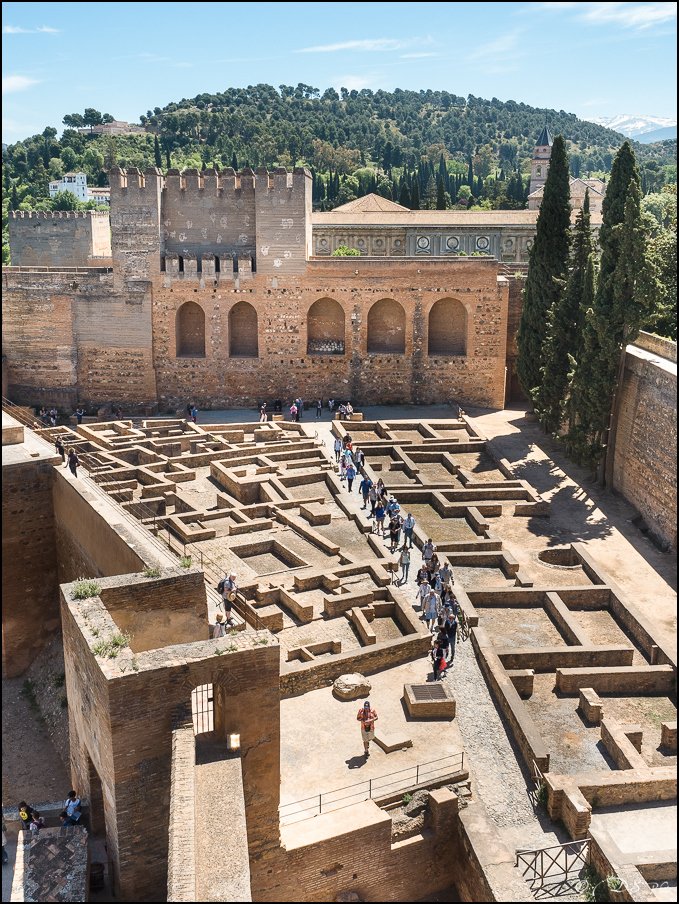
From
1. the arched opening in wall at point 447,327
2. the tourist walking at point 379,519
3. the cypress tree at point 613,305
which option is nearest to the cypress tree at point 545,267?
the arched opening in wall at point 447,327

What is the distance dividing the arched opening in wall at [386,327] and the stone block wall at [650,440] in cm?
1067

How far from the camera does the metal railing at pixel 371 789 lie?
11141 millimetres

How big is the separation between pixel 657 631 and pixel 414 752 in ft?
20.7

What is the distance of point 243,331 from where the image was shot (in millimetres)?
32906

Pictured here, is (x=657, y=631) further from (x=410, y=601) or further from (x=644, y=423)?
(x=644, y=423)

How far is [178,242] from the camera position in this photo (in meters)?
32.0

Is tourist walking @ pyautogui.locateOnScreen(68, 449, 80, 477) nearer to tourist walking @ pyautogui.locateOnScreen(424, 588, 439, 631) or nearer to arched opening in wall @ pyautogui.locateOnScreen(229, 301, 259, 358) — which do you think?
tourist walking @ pyautogui.locateOnScreen(424, 588, 439, 631)

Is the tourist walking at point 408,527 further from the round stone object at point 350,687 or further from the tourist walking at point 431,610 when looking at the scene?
the round stone object at point 350,687

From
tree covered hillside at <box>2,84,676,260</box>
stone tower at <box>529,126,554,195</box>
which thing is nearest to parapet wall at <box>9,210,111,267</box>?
tree covered hillside at <box>2,84,676,260</box>

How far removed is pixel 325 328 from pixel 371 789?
76.7 ft

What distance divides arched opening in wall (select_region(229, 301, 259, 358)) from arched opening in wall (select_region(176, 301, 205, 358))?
119 cm

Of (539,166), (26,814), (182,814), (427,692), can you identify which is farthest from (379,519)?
(539,166)

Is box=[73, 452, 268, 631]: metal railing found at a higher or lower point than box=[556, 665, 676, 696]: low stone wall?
higher

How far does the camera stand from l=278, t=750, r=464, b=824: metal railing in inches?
439
